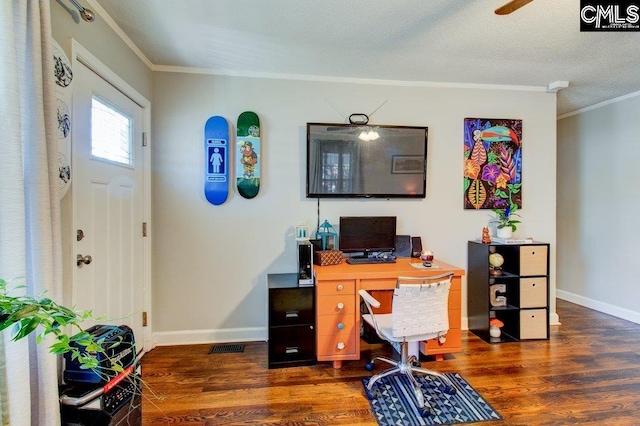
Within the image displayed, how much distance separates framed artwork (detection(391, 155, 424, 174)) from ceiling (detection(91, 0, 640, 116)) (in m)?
0.79

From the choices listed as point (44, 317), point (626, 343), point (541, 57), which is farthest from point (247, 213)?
point (626, 343)

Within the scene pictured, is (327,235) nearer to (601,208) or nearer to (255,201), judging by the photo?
(255,201)

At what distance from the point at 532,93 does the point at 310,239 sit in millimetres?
2863

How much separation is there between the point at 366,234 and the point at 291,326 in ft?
3.50

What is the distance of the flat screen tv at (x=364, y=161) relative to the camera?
291 centimetres

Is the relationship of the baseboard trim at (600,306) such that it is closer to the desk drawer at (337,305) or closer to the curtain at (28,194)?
the desk drawer at (337,305)

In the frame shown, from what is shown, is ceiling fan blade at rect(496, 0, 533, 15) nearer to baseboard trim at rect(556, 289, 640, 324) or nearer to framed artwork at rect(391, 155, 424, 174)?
framed artwork at rect(391, 155, 424, 174)

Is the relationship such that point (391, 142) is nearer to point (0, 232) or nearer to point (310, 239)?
point (310, 239)

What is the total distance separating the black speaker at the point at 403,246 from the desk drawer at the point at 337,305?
0.85 m

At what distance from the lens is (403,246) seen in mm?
3021

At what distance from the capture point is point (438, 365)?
248 cm

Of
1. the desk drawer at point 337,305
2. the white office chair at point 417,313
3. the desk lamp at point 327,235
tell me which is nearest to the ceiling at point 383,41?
the desk lamp at point 327,235

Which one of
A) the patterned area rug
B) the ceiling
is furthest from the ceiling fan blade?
the patterned area rug

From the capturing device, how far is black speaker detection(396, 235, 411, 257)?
3018mm
